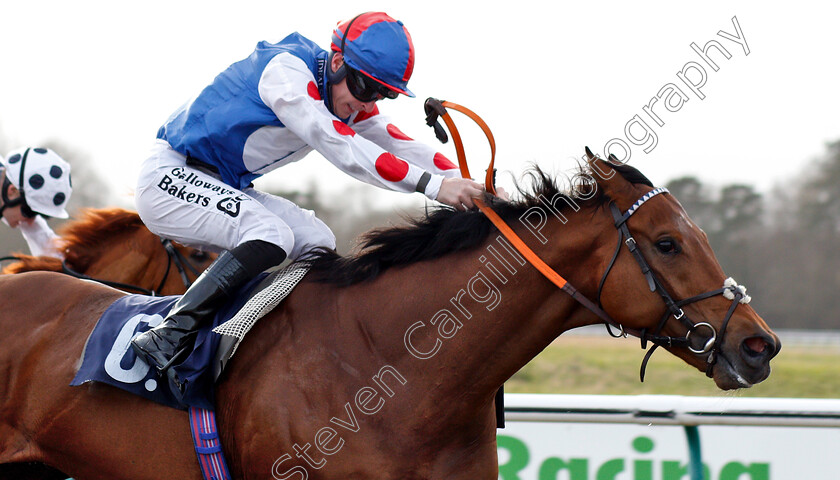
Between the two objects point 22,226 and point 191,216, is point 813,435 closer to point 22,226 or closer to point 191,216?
point 191,216

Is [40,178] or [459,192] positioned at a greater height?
[459,192]

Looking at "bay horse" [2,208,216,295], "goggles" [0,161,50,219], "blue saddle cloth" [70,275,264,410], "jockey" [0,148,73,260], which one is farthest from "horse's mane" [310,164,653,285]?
"goggles" [0,161,50,219]

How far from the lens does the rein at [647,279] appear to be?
2549 mm

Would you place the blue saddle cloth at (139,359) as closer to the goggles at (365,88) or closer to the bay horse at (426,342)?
the bay horse at (426,342)

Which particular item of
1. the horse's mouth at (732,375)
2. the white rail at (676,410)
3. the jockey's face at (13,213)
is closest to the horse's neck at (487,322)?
the horse's mouth at (732,375)

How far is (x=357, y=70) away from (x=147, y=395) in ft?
4.70

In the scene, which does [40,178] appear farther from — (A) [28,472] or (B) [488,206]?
(B) [488,206]

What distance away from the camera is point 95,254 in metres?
5.07

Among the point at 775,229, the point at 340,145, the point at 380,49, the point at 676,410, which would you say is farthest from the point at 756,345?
the point at 775,229

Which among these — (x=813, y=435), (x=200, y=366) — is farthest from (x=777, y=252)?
(x=200, y=366)

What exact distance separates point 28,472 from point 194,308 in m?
1.18

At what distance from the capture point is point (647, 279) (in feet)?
8.60

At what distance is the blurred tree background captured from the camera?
26938 millimetres

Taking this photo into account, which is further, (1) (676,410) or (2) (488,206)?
(1) (676,410)
